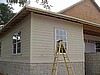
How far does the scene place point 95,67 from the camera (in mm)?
12031

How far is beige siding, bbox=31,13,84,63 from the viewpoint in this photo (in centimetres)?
920

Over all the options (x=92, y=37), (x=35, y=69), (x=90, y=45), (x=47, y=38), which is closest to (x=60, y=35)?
(x=47, y=38)

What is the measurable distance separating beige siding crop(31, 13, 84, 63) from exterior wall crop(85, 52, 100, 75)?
1496 millimetres

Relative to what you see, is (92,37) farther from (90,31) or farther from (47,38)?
(47,38)

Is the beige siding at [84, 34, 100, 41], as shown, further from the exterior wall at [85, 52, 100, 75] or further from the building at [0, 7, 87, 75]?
the building at [0, 7, 87, 75]

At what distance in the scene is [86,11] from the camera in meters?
18.8

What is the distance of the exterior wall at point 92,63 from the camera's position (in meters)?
11.9

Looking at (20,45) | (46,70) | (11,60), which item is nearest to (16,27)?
(20,45)

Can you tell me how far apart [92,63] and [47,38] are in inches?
177

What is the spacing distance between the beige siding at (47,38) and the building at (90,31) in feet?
5.12

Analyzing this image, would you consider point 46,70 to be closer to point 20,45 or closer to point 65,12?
point 20,45

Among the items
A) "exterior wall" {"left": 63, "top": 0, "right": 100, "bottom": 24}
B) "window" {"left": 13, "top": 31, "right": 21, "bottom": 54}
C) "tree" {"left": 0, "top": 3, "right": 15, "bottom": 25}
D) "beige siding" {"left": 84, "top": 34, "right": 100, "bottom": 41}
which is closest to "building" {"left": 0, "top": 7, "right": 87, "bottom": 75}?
"window" {"left": 13, "top": 31, "right": 21, "bottom": 54}

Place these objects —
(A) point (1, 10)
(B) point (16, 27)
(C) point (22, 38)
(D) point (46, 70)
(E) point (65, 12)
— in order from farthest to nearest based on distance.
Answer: (A) point (1, 10) < (E) point (65, 12) < (B) point (16, 27) < (C) point (22, 38) < (D) point (46, 70)

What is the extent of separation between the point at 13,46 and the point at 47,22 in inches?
148
